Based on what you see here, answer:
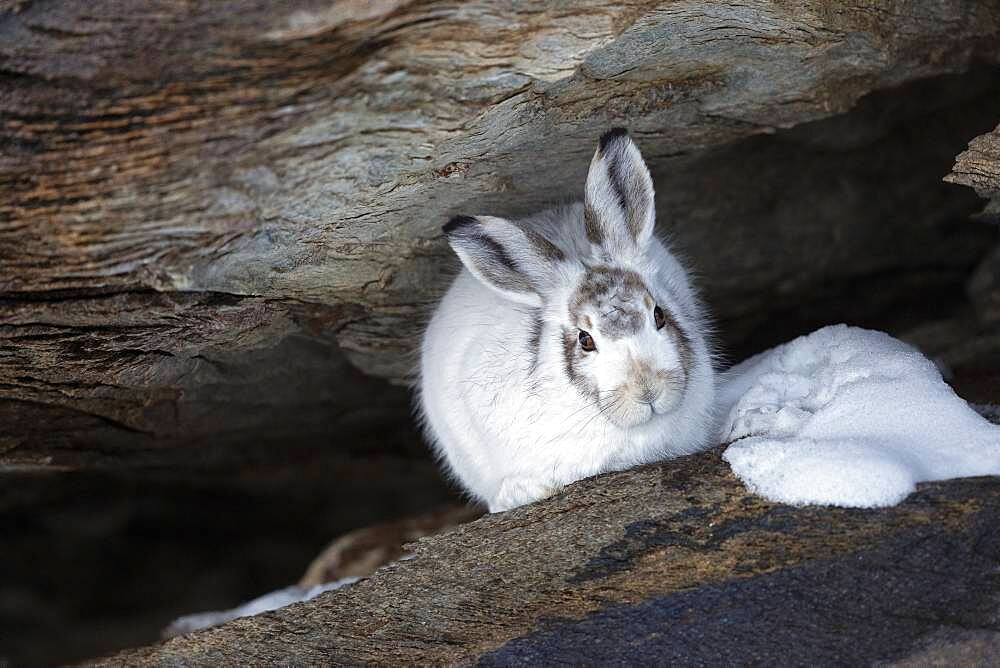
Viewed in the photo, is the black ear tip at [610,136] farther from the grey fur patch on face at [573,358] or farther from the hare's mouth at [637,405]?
the hare's mouth at [637,405]

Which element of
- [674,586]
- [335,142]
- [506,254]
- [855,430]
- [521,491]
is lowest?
[674,586]

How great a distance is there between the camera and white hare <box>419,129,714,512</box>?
4547mm

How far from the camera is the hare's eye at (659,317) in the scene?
468cm

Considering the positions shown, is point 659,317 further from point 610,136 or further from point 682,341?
point 610,136

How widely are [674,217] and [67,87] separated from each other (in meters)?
3.71

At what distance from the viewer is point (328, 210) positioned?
469cm

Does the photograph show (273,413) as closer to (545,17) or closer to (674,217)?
(674,217)

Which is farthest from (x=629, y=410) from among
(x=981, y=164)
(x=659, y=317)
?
(x=981, y=164)

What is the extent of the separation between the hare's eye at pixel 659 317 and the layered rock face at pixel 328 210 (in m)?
0.96

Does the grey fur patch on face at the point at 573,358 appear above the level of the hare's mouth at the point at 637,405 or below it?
above

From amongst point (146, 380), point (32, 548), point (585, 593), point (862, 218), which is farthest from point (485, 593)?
point (32, 548)

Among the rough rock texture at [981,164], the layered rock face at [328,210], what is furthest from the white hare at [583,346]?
the rough rock texture at [981,164]

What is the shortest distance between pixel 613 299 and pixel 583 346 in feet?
0.78

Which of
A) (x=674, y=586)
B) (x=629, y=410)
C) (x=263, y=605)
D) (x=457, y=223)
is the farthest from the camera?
(x=263, y=605)
